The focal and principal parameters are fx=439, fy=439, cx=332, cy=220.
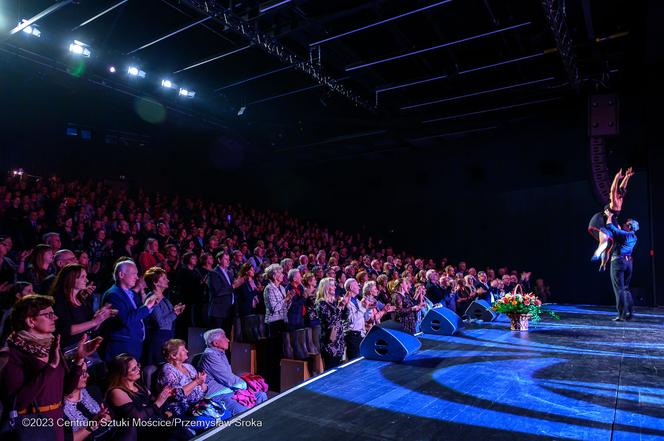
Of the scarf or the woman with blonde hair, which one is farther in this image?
the woman with blonde hair

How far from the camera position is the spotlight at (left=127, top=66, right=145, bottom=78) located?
911cm

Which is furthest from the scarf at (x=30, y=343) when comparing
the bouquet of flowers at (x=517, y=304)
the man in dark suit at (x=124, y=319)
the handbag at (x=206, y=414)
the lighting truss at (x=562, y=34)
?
the lighting truss at (x=562, y=34)

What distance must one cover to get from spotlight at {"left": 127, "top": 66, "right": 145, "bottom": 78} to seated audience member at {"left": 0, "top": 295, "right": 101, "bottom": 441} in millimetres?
8117

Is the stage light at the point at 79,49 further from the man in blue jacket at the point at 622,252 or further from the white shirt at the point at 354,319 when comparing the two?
the man in blue jacket at the point at 622,252

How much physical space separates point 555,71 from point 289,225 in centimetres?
773

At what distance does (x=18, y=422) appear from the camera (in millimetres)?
2049

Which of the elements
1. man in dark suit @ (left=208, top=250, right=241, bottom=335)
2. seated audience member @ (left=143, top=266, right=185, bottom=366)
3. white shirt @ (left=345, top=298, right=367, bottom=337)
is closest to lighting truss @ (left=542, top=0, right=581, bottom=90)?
white shirt @ (left=345, top=298, right=367, bottom=337)

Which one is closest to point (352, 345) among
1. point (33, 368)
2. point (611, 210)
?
point (33, 368)

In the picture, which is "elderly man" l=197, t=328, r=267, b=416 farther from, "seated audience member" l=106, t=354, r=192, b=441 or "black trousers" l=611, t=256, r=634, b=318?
"black trousers" l=611, t=256, r=634, b=318

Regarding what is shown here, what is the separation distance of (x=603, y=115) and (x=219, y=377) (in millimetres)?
9616

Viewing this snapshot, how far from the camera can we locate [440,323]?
5.04m

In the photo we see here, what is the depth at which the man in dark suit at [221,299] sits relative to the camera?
213 inches

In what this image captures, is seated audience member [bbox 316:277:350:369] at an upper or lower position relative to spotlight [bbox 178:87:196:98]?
lower

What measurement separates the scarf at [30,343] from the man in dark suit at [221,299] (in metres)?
3.23
